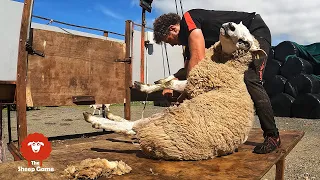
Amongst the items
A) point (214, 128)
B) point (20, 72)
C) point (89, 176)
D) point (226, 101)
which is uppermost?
point (20, 72)

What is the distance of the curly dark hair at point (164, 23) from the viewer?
2.86 metres

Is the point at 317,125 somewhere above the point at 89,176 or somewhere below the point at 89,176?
below

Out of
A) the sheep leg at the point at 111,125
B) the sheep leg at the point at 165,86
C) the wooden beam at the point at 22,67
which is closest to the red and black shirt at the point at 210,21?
the sheep leg at the point at 165,86

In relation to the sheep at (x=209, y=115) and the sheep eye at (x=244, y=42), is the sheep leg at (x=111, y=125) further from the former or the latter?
the sheep eye at (x=244, y=42)

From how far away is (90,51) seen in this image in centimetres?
343

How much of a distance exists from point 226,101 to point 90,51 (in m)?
1.76

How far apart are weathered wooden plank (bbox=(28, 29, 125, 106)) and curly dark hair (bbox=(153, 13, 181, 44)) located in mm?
894

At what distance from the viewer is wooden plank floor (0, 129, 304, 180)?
168cm

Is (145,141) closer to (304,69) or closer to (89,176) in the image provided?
(89,176)

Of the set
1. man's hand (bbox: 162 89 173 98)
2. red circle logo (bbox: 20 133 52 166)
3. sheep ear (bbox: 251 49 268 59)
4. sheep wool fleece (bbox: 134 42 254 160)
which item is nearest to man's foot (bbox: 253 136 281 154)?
sheep wool fleece (bbox: 134 42 254 160)

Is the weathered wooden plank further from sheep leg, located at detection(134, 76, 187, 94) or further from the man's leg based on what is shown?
the man's leg

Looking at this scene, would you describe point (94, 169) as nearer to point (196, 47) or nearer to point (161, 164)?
point (161, 164)

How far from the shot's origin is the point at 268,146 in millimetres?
2365

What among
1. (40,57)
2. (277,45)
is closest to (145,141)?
(40,57)
